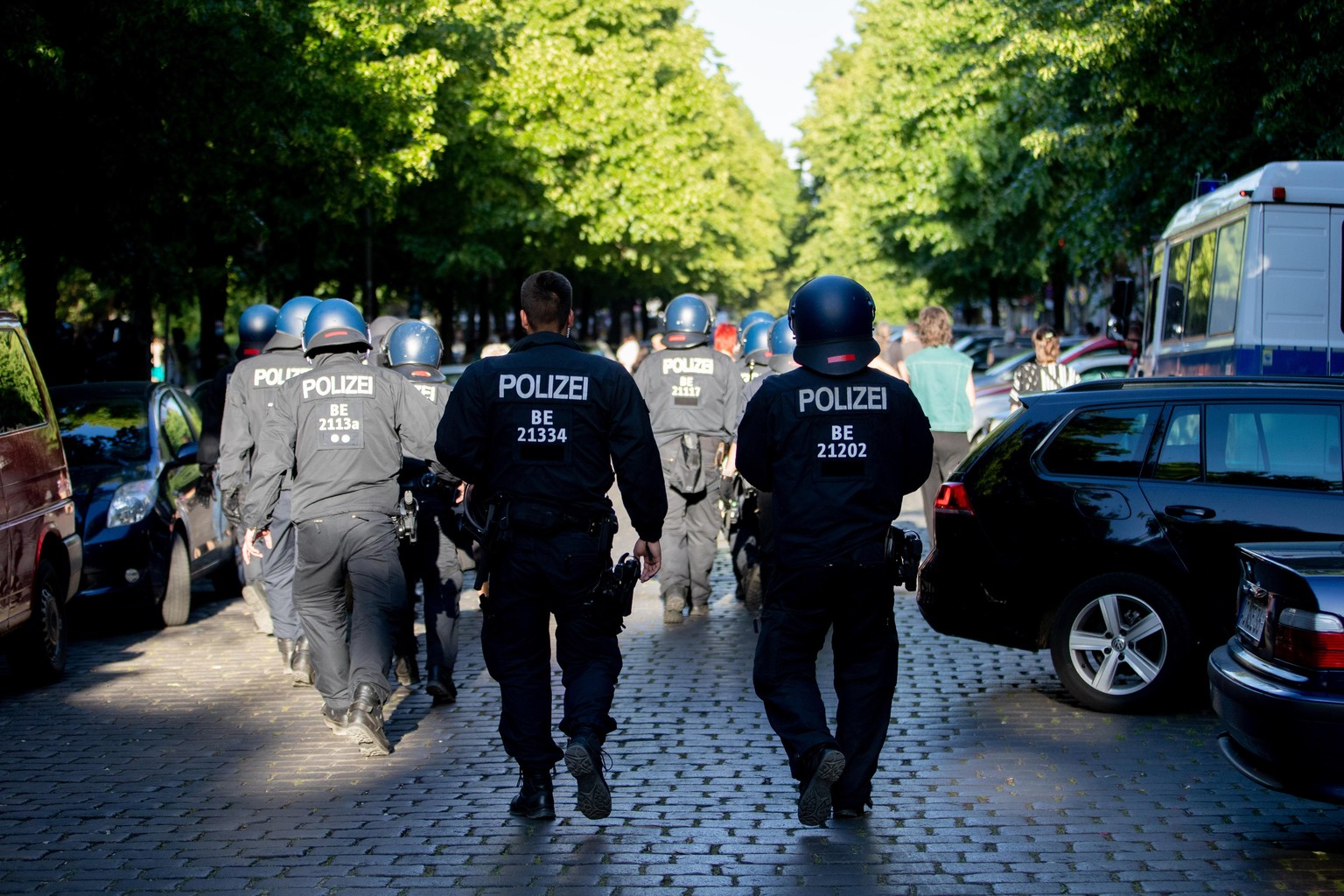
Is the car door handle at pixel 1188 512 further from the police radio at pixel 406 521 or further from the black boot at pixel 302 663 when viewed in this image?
the black boot at pixel 302 663

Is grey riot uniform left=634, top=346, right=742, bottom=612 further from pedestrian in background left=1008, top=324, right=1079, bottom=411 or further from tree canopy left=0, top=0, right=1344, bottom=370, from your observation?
tree canopy left=0, top=0, right=1344, bottom=370

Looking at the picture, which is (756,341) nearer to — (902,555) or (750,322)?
(750,322)

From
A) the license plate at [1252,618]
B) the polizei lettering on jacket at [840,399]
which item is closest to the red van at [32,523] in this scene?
the polizei lettering on jacket at [840,399]

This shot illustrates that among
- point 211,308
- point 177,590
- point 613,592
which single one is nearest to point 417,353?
point 613,592

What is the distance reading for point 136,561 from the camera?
10.4m

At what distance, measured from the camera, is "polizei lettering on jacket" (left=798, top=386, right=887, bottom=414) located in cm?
556

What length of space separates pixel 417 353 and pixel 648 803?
3137 millimetres

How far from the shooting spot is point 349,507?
22.4ft

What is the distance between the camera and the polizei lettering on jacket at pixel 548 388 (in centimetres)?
569

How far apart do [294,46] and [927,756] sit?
16653 mm

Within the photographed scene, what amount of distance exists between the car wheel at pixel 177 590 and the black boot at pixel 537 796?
5.80m

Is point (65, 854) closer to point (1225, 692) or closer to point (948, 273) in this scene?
point (1225, 692)

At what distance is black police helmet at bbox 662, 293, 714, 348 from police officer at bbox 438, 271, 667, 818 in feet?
15.2

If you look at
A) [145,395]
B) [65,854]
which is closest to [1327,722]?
[65,854]
